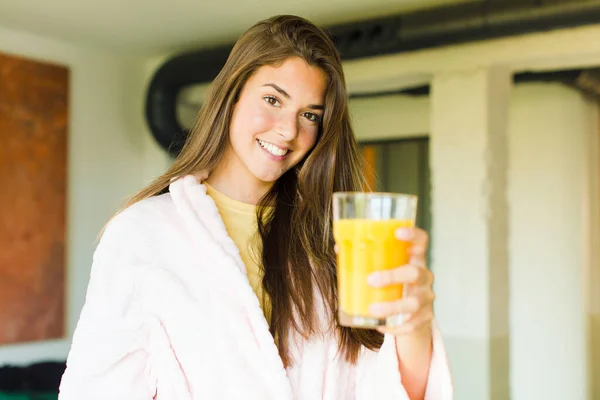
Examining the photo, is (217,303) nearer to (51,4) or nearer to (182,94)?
(51,4)

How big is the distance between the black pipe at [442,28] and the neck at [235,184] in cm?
119

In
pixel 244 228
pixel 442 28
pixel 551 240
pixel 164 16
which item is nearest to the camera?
pixel 244 228

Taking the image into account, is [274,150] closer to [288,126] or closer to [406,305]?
[288,126]

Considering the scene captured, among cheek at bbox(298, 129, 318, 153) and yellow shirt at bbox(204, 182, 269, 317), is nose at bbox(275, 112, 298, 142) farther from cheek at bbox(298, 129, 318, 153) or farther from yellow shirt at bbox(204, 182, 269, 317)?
yellow shirt at bbox(204, 182, 269, 317)

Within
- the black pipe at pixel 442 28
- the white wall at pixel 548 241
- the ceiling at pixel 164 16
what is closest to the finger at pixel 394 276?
the black pipe at pixel 442 28

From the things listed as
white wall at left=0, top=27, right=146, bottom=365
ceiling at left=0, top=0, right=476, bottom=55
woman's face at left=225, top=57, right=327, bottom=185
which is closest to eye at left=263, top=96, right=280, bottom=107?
woman's face at left=225, top=57, right=327, bottom=185

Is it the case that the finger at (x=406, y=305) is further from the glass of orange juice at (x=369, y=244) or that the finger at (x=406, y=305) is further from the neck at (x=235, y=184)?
the neck at (x=235, y=184)

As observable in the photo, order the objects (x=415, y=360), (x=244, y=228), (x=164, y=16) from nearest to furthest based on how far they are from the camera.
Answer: (x=415, y=360), (x=244, y=228), (x=164, y=16)

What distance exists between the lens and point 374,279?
0.97 metres

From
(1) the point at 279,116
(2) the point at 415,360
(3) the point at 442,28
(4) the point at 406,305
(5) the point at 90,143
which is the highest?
(3) the point at 442,28

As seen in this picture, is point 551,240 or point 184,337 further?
point 551,240

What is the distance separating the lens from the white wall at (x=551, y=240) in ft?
17.8

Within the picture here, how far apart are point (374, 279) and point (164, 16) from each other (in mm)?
3654

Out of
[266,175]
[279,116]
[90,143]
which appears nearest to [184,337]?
[266,175]
